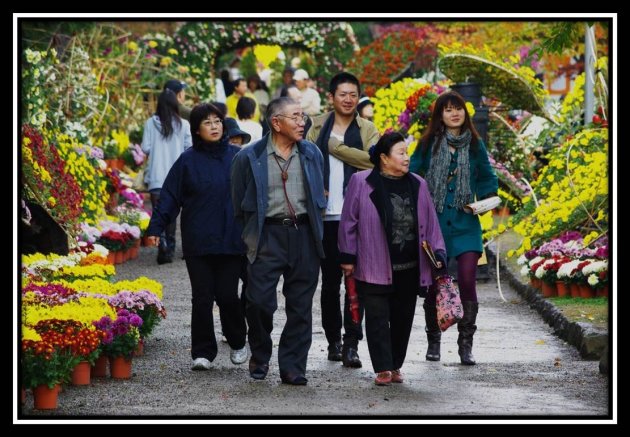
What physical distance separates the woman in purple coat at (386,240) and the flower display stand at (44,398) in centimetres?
204

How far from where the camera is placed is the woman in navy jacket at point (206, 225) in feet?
31.5

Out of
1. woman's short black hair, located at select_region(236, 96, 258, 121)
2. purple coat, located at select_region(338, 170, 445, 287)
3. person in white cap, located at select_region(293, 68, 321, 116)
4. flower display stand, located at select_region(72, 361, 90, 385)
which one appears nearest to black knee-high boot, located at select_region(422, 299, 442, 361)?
purple coat, located at select_region(338, 170, 445, 287)

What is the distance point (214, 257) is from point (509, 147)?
8.97 meters

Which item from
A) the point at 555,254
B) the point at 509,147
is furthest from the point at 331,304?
the point at 509,147

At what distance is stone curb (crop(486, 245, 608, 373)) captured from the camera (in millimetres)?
9945

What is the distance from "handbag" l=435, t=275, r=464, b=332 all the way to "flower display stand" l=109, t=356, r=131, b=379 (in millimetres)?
1962

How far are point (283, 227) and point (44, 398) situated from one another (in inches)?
75.1

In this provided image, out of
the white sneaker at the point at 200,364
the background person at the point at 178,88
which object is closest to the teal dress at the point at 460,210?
the white sneaker at the point at 200,364

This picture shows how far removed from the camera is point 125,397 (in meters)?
8.50

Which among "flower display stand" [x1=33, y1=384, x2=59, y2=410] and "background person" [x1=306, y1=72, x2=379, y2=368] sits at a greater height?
"background person" [x1=306, y1=72, x2=379, y2=368]

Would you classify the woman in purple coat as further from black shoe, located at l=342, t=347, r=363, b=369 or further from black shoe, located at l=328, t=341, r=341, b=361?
black shoe, located at l=328, t=341, r=341, b=361

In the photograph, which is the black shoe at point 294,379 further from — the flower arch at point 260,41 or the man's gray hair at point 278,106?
the flower arch at point 260,41

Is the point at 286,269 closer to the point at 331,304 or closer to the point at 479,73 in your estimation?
the point at 331,304

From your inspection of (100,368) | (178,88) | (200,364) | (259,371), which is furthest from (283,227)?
(178,88)
